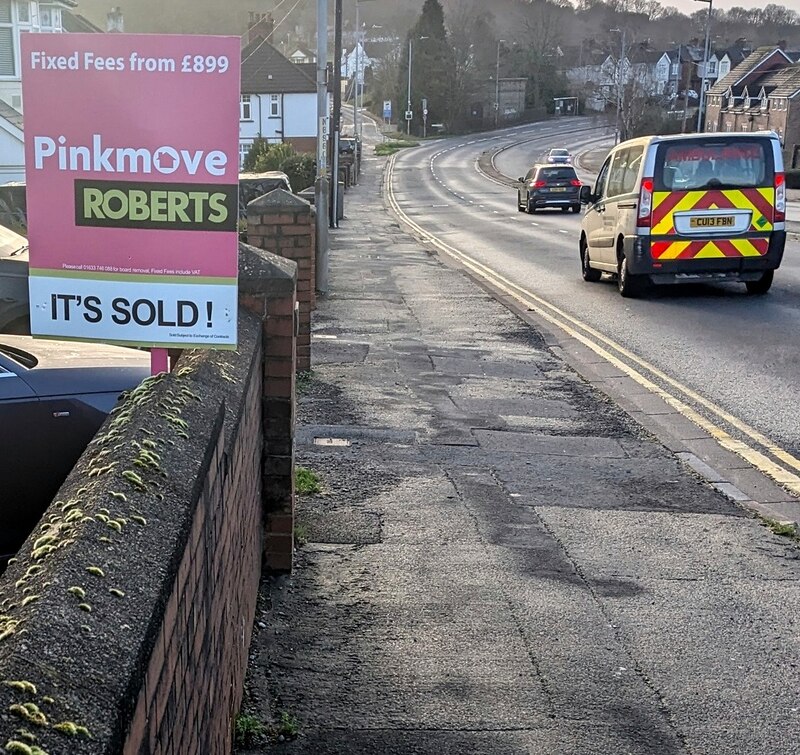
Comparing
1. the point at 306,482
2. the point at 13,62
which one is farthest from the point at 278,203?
the point at 13,62

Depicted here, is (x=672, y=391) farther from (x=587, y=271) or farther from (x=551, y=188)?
(x=551, y=188)

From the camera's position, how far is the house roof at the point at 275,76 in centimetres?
6319

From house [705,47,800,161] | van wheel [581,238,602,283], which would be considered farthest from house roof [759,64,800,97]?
van wheel [581,238,602,283]

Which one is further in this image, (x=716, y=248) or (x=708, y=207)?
(x=716, y=248)

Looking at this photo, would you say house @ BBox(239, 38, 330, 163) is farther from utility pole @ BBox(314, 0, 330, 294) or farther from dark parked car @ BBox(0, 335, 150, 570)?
dark parked car @ BBox(0, 335, 150, 570)

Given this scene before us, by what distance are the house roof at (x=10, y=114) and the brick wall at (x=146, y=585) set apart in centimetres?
3144

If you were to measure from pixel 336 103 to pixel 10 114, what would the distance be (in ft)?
37.2

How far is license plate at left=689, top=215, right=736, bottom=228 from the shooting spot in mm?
14375

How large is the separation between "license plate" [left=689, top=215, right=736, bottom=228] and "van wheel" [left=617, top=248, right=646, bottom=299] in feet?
3.62

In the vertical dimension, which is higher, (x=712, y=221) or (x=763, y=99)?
(x=763, y=99)

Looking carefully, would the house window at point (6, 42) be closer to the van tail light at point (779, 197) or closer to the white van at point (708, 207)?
the white van at point (708, 207)

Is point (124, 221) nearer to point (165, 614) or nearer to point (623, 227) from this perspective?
point (165, 614)

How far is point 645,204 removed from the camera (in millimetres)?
14367

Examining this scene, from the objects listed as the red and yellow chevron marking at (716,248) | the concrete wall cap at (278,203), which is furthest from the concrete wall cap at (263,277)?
the red and yellow chevron marking at (716,248)
